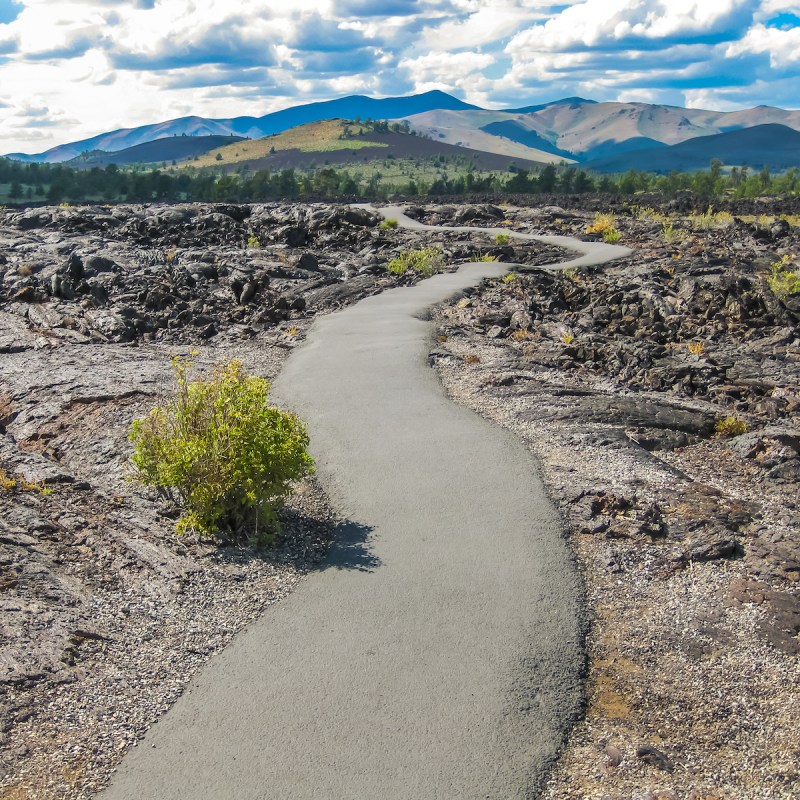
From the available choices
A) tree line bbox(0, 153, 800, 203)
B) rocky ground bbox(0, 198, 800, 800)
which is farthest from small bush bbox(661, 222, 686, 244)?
tree line bbox(0, 153, 800, 203)

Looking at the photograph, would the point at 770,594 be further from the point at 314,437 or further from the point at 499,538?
the point at 314,437

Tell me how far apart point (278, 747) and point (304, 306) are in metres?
20.3

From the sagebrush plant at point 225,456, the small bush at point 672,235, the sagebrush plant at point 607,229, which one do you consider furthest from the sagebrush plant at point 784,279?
the sagebrush plant at point 225,456

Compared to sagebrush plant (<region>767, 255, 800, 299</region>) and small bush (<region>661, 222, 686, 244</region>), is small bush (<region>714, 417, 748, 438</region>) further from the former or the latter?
small bush (<region>661, 222, 686, 244</region>)

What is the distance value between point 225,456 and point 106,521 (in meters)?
2.10

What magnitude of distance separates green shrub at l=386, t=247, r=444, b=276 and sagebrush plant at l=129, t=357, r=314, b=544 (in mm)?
22988

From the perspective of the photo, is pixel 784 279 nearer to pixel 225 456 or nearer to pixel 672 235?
pixel 672 235

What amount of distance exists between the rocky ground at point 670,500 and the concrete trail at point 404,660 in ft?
1.47

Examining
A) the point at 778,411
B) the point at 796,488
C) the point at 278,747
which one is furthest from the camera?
the point at 778,411

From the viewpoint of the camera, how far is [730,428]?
1437 centimetres

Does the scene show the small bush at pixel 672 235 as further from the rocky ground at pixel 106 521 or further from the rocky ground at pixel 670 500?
the rocky ground at pixel 106 521

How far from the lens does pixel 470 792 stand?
20.7ft

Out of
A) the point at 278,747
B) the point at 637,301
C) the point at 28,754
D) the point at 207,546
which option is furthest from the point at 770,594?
the point at 637,301

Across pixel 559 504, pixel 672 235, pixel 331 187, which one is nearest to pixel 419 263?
pixel 672 235
